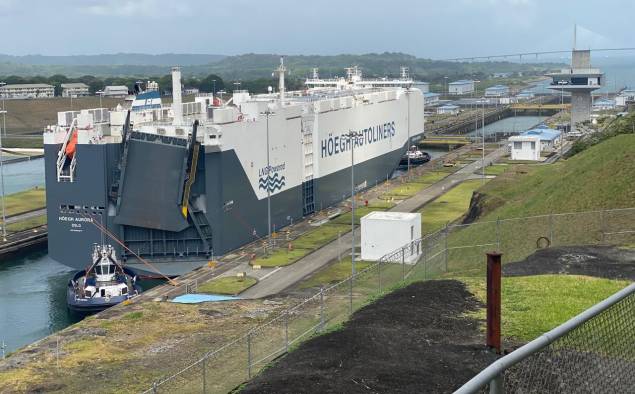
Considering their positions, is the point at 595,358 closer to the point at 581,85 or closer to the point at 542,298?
the point at 542,298

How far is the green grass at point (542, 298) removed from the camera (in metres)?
13.0

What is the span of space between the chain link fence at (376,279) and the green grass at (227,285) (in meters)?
6.44

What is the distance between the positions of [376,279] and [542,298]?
7005 millimetres

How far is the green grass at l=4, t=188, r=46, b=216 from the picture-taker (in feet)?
172

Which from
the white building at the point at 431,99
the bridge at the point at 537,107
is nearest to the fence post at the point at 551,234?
the bridge at the point at 537,107

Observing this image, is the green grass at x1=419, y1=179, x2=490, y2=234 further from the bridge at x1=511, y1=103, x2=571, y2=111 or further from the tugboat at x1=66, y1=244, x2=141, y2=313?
the bridge at x1=511, y1=103, x2=571, y2=111

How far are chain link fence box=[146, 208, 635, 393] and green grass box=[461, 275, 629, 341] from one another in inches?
102

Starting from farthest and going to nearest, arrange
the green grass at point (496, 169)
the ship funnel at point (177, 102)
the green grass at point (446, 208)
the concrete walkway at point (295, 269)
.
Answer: the green grass at point (496, 169)
the green grass at point (446, 208)
the ship funnel at point (177, 102)
the concrete walkway at point (295, 269)

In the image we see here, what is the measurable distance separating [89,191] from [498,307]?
2877 centimetres

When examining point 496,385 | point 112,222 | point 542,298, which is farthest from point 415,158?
point 496,385

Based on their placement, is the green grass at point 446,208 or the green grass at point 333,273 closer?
the green grass at point 333,273

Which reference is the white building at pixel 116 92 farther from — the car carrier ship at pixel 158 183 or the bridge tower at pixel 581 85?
the car carrier ship at pixel 158 183

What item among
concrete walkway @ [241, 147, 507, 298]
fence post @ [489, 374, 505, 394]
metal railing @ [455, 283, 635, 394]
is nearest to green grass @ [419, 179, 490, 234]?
concrete walkway @ [241, 147, 507, 298]

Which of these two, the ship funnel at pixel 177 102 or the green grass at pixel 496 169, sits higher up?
the ship funnel at pixel 177 102
